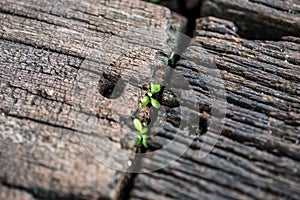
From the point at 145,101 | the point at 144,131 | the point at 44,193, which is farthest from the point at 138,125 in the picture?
the point at 44,193

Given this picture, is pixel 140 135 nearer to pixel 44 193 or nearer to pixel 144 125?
pixel 144 125

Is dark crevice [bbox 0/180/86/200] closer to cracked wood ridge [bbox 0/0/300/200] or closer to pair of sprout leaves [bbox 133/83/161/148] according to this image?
cracked wood ridge [bbox 0/0/300/200]

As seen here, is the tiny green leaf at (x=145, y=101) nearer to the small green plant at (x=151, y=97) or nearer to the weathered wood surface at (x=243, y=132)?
the small green plant at (x=151, y=97)

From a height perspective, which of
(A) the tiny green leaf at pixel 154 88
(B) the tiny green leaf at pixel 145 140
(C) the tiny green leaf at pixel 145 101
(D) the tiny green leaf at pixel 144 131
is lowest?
(B) the tiny green leaf at pixel 145 140

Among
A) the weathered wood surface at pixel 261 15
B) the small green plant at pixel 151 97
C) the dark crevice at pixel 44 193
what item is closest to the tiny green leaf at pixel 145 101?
the small green plant at pixel 151 97

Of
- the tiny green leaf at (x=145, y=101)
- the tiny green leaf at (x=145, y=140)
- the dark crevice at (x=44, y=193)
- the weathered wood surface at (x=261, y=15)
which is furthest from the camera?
the weathered wood surface at (x=261, y=15)

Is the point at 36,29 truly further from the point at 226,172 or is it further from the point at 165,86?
the point at 226,172
